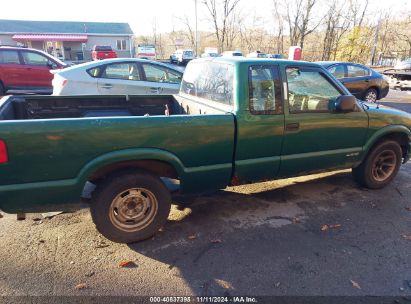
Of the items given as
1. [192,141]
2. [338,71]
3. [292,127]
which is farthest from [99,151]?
[338,71]

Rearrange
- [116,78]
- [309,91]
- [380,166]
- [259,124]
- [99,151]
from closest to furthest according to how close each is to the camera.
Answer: [99,151]
[259,124]
[309,91]
[380,166]
[116,78]

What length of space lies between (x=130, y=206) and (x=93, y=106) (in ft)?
6.16

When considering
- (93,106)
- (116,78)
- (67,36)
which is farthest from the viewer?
(67,36)

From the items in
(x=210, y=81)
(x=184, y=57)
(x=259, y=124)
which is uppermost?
(x=184, y=57)

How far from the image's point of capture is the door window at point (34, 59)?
11.0 metres

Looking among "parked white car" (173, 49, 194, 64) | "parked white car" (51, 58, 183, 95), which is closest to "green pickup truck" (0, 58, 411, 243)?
"parked white car" (51, 58, 183, 95)

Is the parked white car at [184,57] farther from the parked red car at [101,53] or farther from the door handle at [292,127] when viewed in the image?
the door handle at [292,127]

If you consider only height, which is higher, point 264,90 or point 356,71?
point 356,71

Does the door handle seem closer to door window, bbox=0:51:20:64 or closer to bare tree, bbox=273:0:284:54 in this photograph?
door window, bbox=0:51:20:64

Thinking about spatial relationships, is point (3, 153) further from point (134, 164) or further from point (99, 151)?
point (134, 164)

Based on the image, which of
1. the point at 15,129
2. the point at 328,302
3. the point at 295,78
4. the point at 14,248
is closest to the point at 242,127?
the point at 295,78

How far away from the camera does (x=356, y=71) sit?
1085cm

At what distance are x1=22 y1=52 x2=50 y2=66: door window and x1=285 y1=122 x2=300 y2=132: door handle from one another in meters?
10.6

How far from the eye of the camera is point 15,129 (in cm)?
246
